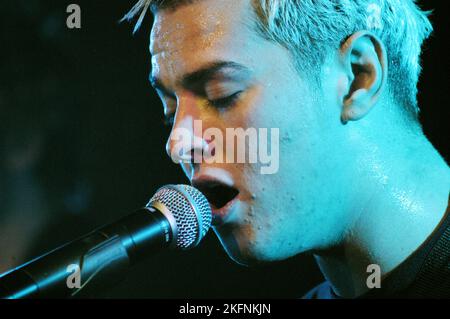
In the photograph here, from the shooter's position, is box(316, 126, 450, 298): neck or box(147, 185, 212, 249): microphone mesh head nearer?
box(147, 185, 212, 249): microphone mesh head

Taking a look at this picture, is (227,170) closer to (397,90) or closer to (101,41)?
(397,90)

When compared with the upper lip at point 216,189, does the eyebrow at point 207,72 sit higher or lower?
higher

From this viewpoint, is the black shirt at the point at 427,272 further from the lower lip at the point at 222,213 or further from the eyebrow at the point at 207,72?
the eyebrow at the point at 207,72

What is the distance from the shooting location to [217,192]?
4.93 feet

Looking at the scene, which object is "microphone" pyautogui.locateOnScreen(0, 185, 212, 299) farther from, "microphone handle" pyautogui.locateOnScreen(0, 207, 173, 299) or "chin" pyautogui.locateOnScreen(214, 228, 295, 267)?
"chin" pyautogui.locateOnScreen(214, 228, 295, 267)

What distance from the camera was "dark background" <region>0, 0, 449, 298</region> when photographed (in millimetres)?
2391

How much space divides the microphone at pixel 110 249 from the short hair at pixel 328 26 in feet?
1.89

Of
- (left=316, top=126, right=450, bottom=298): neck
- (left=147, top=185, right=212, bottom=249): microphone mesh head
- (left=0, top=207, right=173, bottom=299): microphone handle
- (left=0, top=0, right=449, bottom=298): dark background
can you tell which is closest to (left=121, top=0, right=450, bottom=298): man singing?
(left=316, top=126, right=450, bottom=298): neck

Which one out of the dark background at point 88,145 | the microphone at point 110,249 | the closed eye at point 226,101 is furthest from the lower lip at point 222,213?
the dark background at point 88,145

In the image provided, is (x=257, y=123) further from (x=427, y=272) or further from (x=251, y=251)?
(x=427, y=272)

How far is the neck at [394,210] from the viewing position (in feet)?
4.58

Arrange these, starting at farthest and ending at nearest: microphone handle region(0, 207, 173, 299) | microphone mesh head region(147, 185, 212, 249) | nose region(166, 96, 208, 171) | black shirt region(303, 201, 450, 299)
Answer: nose region(166, 96, 208, 171) < black shirt region(303, 201, 450, 299) < microphone mesh head region(147, 185, 212, 249) < microphone handle region(0, 207, 173, 299)

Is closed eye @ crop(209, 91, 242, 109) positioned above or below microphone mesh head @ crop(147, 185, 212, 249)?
above

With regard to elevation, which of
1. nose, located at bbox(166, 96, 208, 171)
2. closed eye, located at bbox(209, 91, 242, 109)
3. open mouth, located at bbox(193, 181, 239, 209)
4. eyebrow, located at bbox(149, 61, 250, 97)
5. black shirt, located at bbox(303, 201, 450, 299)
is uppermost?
eyebrow, located at bbox(149, 61, 250, 97)
